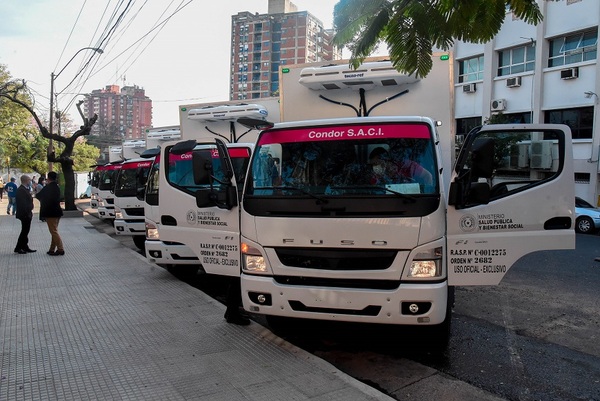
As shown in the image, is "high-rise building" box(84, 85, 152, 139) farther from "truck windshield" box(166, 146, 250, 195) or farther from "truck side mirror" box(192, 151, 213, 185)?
"truck side mirror" box(192, 151, 213, 185)

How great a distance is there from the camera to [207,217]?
17.2ft

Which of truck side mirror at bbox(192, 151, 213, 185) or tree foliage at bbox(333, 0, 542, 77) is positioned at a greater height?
tree foliage at bbox(333, 0, 542, 77)

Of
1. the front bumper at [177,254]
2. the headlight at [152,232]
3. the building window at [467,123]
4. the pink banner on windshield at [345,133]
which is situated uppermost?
the building window at [467,123]

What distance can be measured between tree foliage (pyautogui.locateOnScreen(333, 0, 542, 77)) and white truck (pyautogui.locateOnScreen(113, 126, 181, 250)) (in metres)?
8.54

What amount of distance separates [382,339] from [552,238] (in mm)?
2100

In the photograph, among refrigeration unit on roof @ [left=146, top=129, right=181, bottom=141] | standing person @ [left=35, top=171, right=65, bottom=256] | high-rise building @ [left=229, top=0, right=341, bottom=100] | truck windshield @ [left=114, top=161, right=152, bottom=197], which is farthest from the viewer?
high-rise building @ [left=229, top=0, right=341, bottom=100]

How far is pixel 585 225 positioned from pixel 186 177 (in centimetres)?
1565

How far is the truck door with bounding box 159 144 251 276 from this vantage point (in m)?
4.89

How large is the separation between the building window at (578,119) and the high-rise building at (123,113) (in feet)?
147

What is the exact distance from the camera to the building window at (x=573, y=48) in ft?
69.5

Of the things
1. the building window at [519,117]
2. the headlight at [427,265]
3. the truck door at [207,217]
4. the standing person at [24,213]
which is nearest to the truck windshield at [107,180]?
the standing person at [24,213]

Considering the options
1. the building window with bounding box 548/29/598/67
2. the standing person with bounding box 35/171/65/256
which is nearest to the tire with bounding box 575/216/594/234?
the building window with bounding box 548/29/598/67

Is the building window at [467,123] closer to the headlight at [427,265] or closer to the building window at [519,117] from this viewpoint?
the building window at [519,117]

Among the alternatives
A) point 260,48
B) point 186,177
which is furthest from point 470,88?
point 260,48
